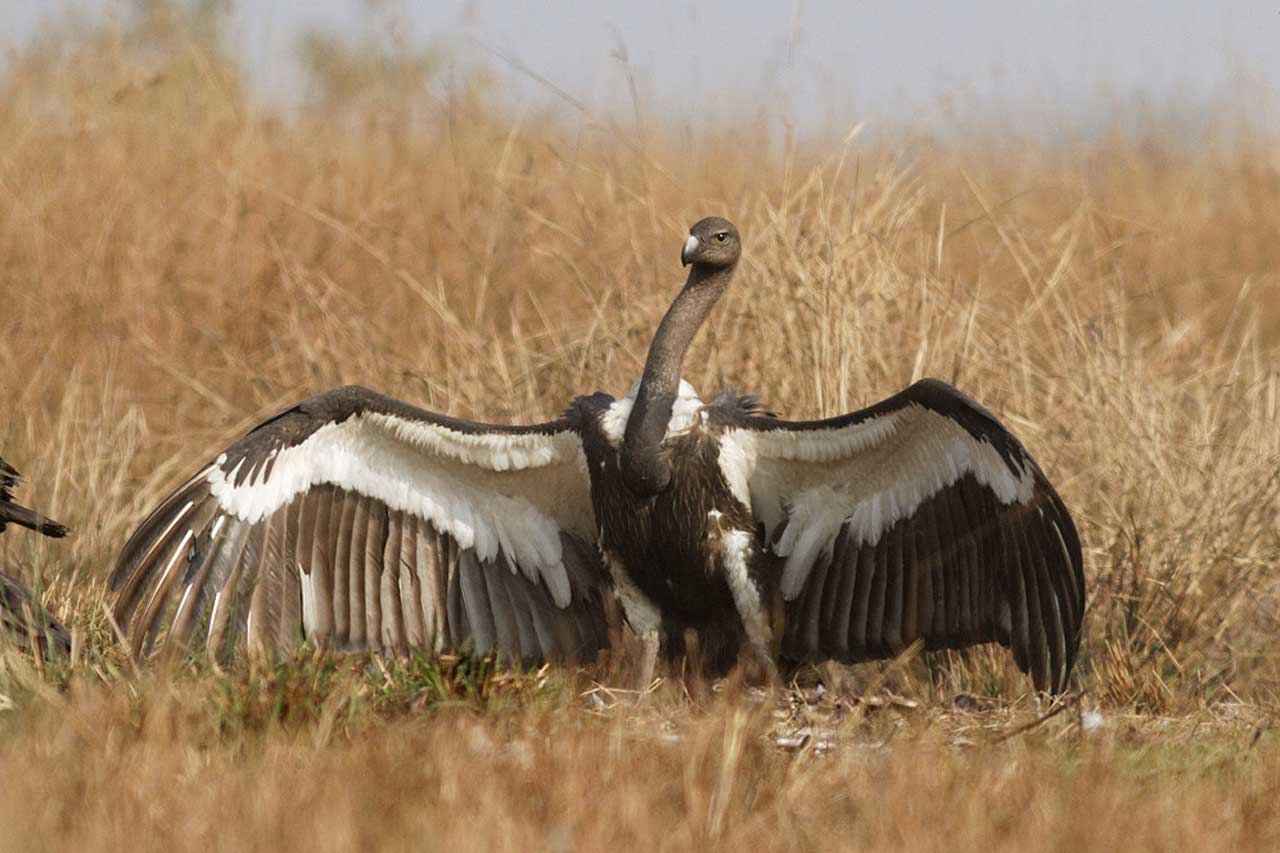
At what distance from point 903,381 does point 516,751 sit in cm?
318

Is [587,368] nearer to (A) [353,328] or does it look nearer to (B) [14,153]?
(A) [353,328]

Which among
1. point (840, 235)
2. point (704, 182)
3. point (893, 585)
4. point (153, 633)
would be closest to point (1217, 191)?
point (704, 182)

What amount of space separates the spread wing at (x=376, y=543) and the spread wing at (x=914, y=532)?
2.02ft

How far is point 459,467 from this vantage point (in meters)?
5.20

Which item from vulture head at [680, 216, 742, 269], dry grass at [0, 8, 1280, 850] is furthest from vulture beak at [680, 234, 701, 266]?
dry grass at [0, 8, 1280, 850]

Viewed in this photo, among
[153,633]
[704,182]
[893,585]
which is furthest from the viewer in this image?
[704,182]

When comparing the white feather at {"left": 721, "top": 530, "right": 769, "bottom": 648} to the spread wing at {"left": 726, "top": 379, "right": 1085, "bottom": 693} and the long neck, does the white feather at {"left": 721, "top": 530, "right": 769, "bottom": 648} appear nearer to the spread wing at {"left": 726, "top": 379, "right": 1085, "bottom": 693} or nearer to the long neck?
the spread wing at {"left": 726, "top": 379, "right": 1085, "bottom": 693}

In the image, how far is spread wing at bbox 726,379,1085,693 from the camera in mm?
4809

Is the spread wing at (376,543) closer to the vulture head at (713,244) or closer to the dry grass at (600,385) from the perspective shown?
the dry grass at (600,385)

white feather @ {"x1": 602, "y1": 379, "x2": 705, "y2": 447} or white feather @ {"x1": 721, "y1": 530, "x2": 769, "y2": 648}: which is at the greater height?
white feather @ {"x1": 602, "y1": 379, "x2": 705, "y2": 447}

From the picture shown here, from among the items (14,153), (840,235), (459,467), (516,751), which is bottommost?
(516,751)

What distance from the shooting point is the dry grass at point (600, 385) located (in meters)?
3.33

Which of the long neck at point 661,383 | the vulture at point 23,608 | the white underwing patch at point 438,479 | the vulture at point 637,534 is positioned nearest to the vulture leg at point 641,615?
the vulture at point 637,534

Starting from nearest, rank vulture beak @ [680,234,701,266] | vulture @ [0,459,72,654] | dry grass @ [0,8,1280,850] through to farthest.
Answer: dry grass @ [0,8,1280,850] → vulture @ [0,459,72,654] → vulture beak @ [680,234,701,266]
